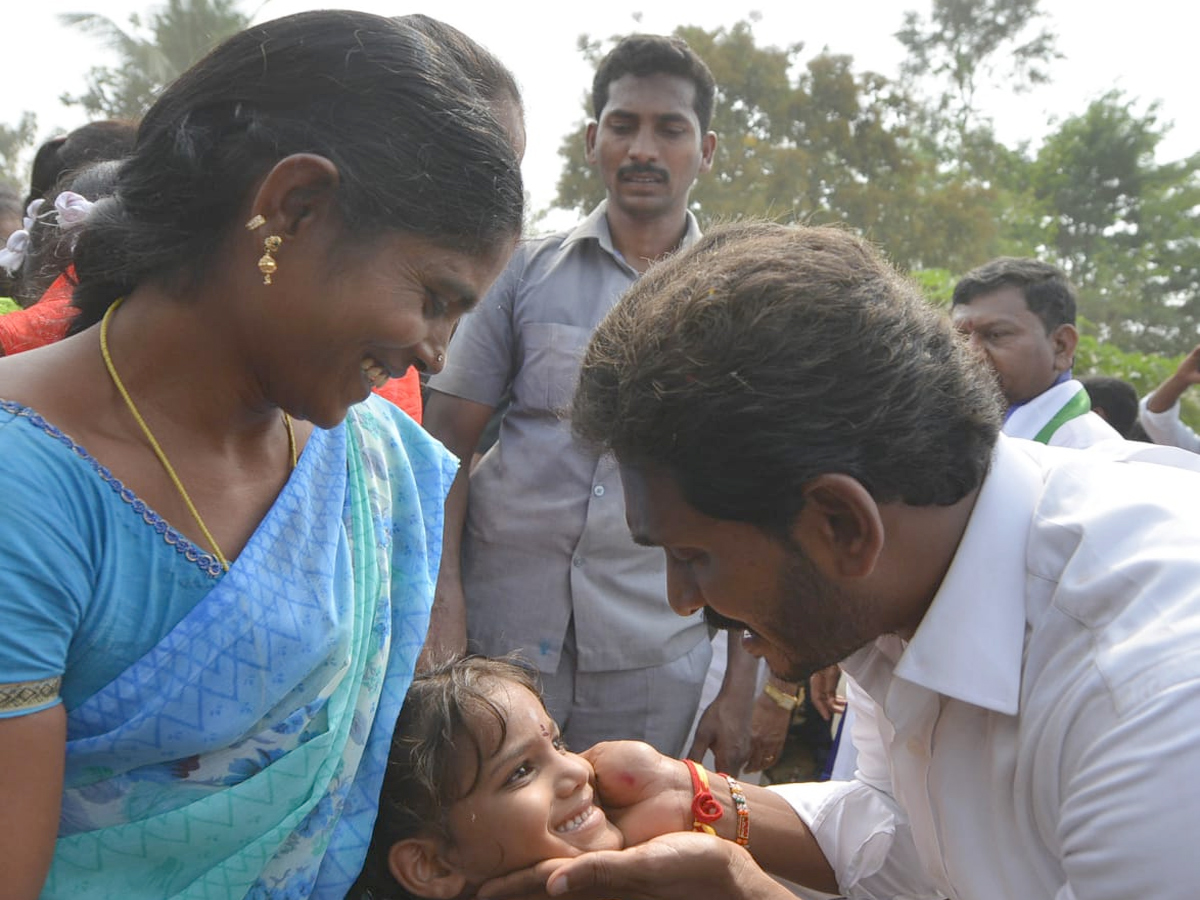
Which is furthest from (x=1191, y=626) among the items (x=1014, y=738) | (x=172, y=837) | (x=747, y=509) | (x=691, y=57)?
(x=691, y=57)

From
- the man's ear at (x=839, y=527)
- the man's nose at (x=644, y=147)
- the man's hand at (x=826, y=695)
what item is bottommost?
the man's hand at (x=826, y=695)

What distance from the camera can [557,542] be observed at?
3.61 meters

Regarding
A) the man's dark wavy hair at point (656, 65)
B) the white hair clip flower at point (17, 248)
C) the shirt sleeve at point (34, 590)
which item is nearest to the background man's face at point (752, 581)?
the shirt sleeve at point (34, 590)

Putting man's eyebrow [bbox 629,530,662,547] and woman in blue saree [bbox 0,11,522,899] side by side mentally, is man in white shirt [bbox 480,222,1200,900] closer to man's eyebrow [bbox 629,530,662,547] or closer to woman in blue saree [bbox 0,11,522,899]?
man's eyebrow [bbox 629,530,662,547]

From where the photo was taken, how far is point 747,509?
181 centimetres

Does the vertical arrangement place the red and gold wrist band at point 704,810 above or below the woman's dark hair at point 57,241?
below

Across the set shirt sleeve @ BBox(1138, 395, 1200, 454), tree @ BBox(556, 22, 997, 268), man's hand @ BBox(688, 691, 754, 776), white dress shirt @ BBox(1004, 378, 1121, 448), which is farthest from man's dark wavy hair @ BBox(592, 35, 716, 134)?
tree @ BBox(556, 22, 997, 268)

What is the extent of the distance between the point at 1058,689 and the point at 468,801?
122 cm

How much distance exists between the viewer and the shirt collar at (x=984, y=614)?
1817 millimetres

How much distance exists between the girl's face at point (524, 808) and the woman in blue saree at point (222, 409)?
0.46 metres

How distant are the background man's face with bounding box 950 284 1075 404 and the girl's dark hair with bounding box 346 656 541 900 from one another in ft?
11.1

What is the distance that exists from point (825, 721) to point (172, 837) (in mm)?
3527

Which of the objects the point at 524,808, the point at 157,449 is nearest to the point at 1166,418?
the point at 524,808

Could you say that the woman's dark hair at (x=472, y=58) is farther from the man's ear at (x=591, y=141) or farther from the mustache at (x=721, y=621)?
the man's ear at (x=591, y=141)
